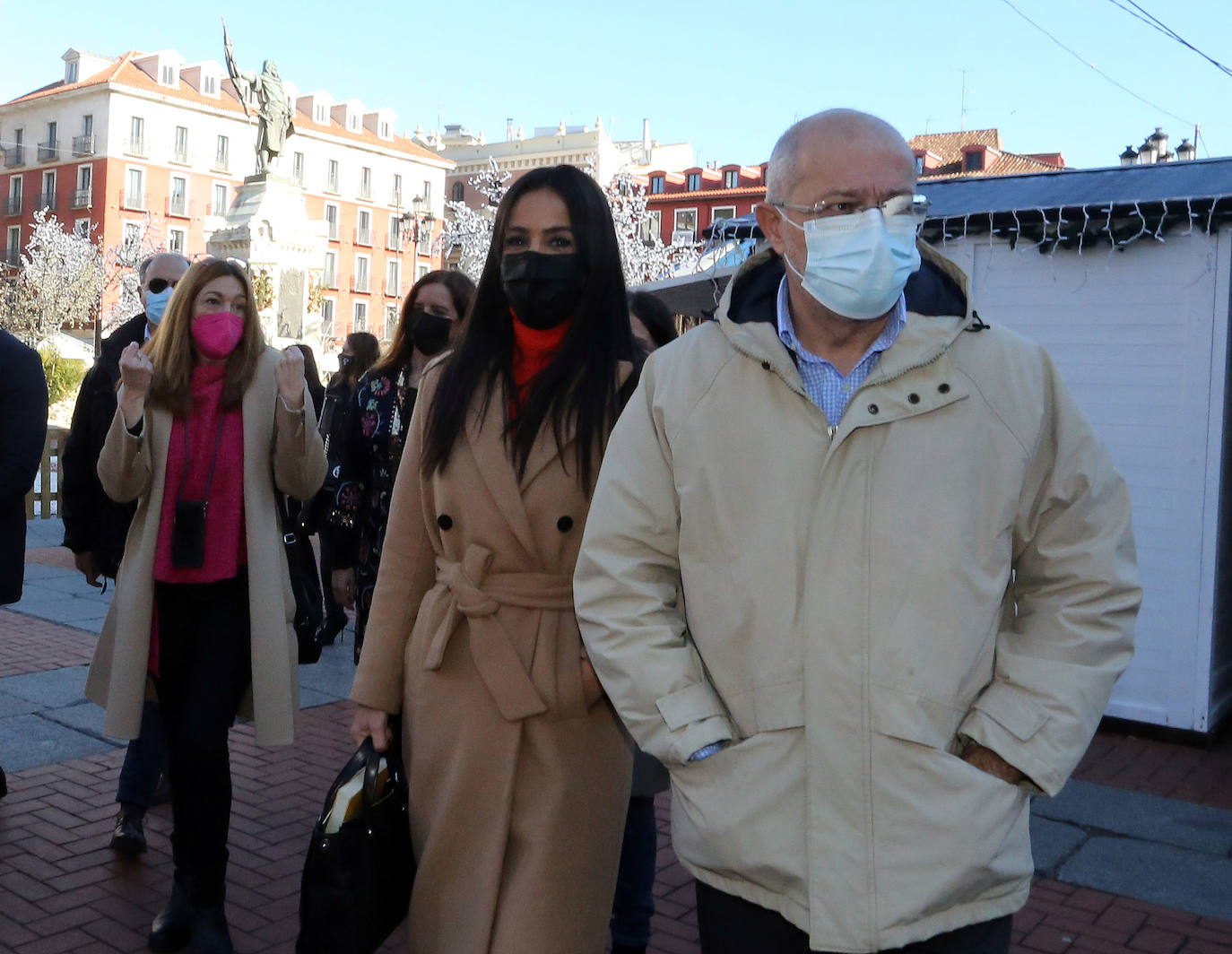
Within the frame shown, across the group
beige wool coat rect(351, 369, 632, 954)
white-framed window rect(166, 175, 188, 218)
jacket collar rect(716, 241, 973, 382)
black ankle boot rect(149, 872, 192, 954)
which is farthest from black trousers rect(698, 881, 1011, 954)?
white-framed window rect(166, 175, 188, 218)

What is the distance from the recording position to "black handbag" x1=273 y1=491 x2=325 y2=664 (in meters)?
3.96

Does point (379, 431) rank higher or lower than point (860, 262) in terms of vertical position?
lower

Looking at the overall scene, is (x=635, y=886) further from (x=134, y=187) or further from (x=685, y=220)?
(x=685, y=220)

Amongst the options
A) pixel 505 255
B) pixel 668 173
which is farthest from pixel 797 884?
pixel 668 173

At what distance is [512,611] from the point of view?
8.90ft

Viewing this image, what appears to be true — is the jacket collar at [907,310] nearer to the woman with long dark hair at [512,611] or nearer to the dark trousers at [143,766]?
the woman with long dark hair at [512,611]

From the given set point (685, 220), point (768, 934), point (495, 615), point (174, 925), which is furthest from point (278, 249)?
point (685, 220)

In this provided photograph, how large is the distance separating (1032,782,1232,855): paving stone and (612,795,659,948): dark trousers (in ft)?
7.96

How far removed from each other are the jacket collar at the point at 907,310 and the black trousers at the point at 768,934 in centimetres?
82

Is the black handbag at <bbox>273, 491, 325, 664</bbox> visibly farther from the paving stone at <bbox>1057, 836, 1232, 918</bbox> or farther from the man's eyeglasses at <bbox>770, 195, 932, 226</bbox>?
the paving stone at <bbox>1057, 836, 1232, 918</bbox>

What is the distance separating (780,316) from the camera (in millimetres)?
2131

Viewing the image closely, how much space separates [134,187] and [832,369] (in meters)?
67.9

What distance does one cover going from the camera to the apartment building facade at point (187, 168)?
63781 mm

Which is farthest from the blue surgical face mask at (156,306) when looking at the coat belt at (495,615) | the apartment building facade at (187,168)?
the apartment building facade at (187,168)
